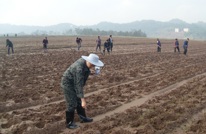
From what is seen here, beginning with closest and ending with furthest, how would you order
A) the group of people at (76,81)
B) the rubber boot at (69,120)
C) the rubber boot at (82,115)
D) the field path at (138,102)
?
the group of people at (76,81) → the rubber boot at (69,120) → the rubber boot at (82,115) → the field path at (138,102)

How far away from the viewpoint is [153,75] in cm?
1283

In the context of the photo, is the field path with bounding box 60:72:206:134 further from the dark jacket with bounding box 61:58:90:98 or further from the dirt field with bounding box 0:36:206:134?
the dark jacket with bounding box 61:58:90:98

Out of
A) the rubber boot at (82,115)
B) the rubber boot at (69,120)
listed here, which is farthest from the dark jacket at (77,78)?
the rubber boot at (82,115)

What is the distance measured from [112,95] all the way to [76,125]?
2.99 meters

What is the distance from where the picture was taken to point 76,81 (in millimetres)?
5531

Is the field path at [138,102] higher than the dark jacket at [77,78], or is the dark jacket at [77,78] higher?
the dark jacket at [77,78]

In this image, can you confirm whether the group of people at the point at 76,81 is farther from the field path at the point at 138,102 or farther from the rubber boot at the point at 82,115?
the field path at the point at 138,102

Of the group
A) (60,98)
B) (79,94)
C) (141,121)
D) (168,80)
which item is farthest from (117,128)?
(168,80)

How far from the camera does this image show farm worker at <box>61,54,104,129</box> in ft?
17.9

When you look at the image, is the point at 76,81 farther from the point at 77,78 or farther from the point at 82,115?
the point at 82,115

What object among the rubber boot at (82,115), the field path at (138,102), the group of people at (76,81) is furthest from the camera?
the field path at (138,102)

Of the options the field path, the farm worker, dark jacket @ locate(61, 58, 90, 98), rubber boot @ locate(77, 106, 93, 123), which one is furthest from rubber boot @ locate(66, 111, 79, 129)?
dark jacket @ locate(61, 58, 90, 98)

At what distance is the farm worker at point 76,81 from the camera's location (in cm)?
545

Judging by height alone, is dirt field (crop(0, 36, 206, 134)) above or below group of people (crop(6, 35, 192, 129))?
below
